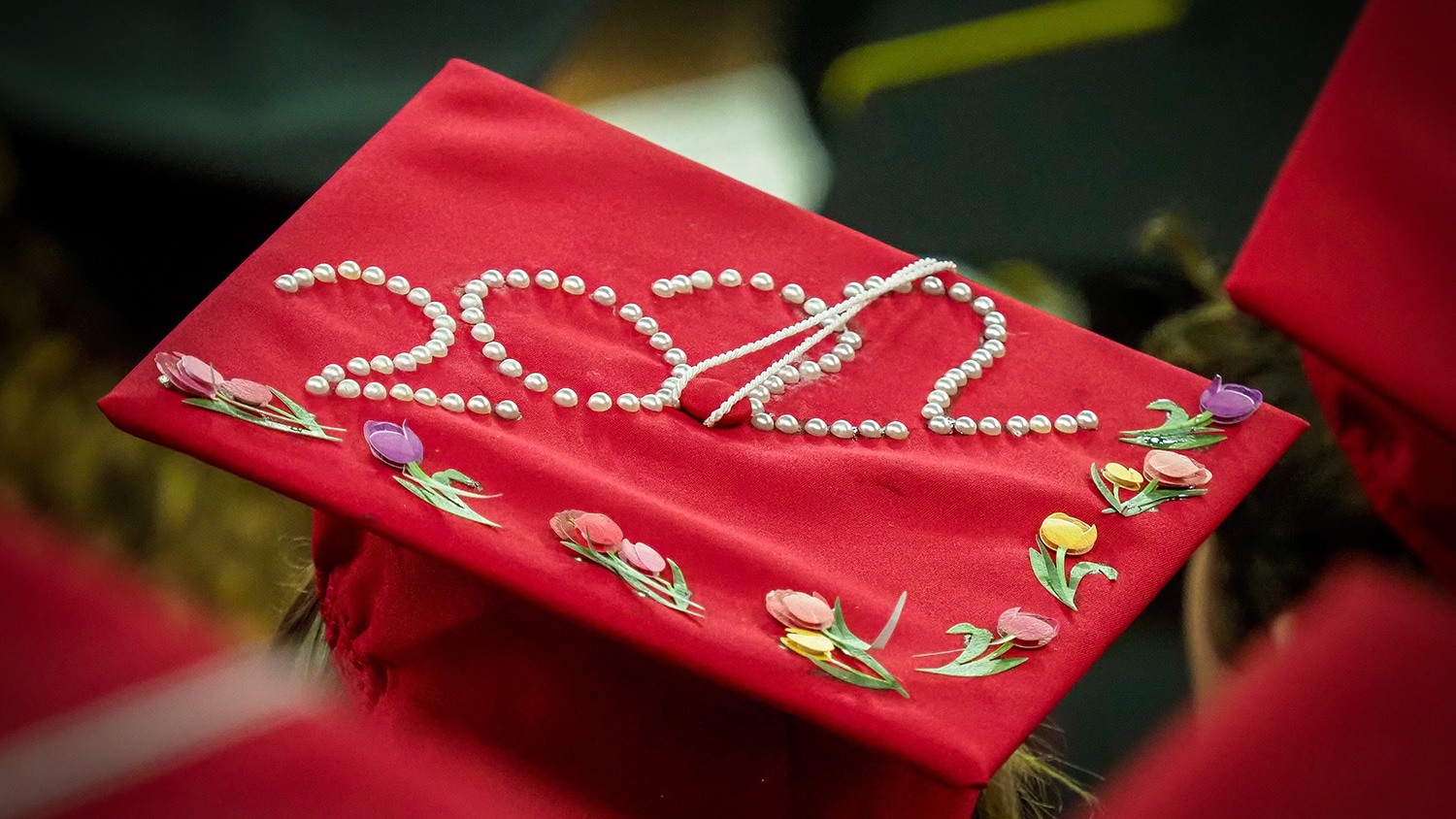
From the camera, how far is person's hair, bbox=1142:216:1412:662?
124cm

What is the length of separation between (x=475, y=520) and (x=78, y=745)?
0.36 meters

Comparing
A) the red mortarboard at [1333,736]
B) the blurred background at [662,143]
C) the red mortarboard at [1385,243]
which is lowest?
the blurred background at [662,143]

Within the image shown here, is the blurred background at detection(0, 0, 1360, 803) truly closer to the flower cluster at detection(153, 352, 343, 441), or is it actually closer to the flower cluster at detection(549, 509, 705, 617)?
the flower cluster at detection(153, 352, 343, 441)

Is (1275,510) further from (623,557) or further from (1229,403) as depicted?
(623,557)

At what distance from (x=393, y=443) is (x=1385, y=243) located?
2.11 feet

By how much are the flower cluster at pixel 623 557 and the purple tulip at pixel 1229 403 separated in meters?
0.37

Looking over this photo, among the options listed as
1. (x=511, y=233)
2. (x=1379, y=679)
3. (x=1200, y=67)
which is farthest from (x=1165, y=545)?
(x=1200, y=67)

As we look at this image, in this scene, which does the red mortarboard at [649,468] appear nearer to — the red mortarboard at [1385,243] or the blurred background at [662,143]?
the red mortarboard at [1385,243]

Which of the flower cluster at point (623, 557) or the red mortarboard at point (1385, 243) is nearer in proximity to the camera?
the flower cluster at point (623, 557)

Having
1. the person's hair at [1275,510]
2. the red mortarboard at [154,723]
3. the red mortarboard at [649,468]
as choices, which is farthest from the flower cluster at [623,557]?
the person's hair at [1275,510]

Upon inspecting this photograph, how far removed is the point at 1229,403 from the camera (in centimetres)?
91

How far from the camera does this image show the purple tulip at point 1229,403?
0.91m

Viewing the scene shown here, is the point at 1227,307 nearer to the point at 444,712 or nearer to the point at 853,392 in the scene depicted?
the point at 853,392

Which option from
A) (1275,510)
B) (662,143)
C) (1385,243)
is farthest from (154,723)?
(662,143)
